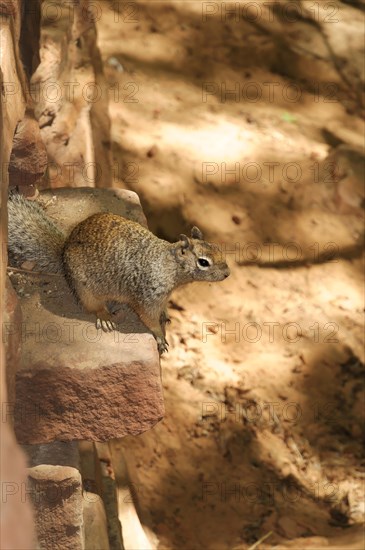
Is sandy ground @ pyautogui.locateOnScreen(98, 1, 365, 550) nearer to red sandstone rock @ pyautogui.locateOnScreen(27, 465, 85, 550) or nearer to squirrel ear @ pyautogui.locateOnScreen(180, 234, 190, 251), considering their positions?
red sandstone rock @ pyautogui.locateOnScreen(27, 465, 85, 550)

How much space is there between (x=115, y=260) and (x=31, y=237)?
0.41m

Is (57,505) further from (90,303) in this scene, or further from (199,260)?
(199,260)

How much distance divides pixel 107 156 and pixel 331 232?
2206 millimetres

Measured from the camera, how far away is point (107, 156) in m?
5.95

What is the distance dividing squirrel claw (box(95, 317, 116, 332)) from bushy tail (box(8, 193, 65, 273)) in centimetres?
38

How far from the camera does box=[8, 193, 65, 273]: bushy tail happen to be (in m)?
3.55

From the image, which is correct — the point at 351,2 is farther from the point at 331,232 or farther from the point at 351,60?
the point at 331,232

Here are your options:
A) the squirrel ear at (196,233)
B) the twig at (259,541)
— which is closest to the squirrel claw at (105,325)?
the squirrel ear at (196,233)

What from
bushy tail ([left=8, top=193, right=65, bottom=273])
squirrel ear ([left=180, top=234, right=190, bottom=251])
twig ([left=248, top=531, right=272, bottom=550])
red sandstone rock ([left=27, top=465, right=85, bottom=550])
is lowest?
twig ([left=248, top=531, right=272, bottom=550])

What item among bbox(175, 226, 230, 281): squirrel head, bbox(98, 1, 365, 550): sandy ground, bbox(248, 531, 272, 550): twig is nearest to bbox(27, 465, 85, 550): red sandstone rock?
bbox(175, 226, 230, 281): squirrel head

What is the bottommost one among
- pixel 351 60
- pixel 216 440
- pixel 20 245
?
pixel 216 440

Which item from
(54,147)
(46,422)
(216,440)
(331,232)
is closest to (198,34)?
(331,232)

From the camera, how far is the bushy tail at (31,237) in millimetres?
3547

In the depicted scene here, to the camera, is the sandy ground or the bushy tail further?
the sandy ground
